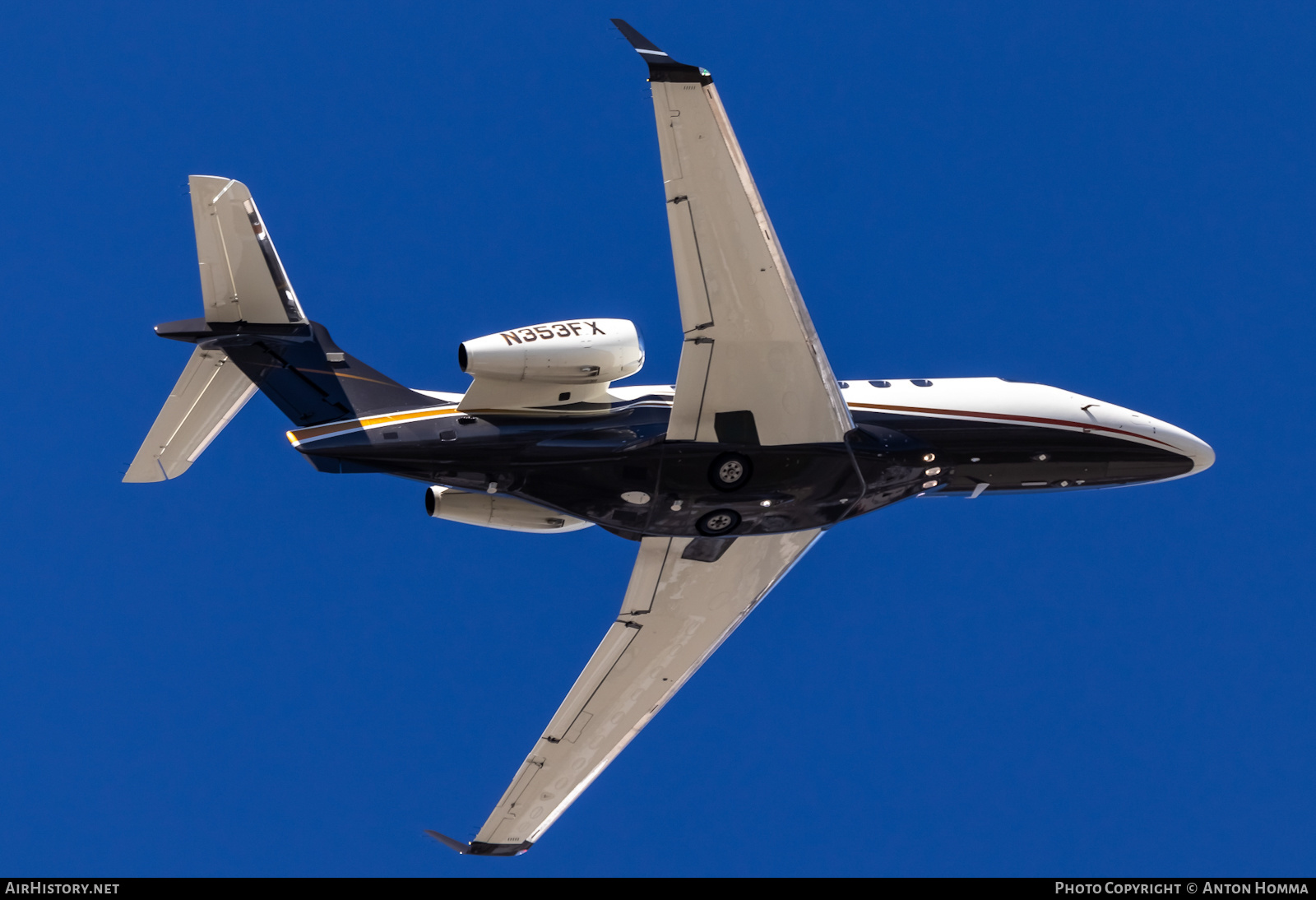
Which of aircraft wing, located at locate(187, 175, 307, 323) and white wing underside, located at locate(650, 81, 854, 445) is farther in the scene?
aircraft wing, located at locate(187, 175, 307, 323)

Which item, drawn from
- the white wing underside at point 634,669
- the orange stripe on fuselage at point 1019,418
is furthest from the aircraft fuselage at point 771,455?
the white wing underside at point 634,669

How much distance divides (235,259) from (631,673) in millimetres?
8334

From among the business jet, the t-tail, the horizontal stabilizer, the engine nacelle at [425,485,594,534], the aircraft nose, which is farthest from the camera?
the aircraft nose

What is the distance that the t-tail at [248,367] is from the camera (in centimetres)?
1689

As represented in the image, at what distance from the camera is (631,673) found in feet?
66.1

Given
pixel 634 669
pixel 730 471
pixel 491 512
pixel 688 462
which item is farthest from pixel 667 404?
pixel 634 669

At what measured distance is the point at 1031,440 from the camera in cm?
1880

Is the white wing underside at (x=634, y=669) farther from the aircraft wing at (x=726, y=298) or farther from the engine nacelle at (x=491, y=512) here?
the aircraft wing at (x=726, y=298)

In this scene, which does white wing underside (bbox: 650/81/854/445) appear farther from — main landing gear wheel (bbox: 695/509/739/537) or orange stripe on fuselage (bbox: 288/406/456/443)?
orange stripe on fuselage (bbox: 288/406/456/443)

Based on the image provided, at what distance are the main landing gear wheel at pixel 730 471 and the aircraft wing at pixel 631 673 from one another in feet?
7.81

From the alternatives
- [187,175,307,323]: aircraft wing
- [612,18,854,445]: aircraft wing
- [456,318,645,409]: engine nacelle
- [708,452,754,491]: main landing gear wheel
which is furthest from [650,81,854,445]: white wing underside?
[187,175,307,323]: aircraft wing

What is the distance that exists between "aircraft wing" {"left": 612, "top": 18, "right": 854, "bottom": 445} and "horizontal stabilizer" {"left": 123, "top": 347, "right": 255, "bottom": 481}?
19.0 feet

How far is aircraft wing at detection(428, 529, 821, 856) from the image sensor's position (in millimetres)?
19906

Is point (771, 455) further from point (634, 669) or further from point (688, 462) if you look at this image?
point (634, 669)
